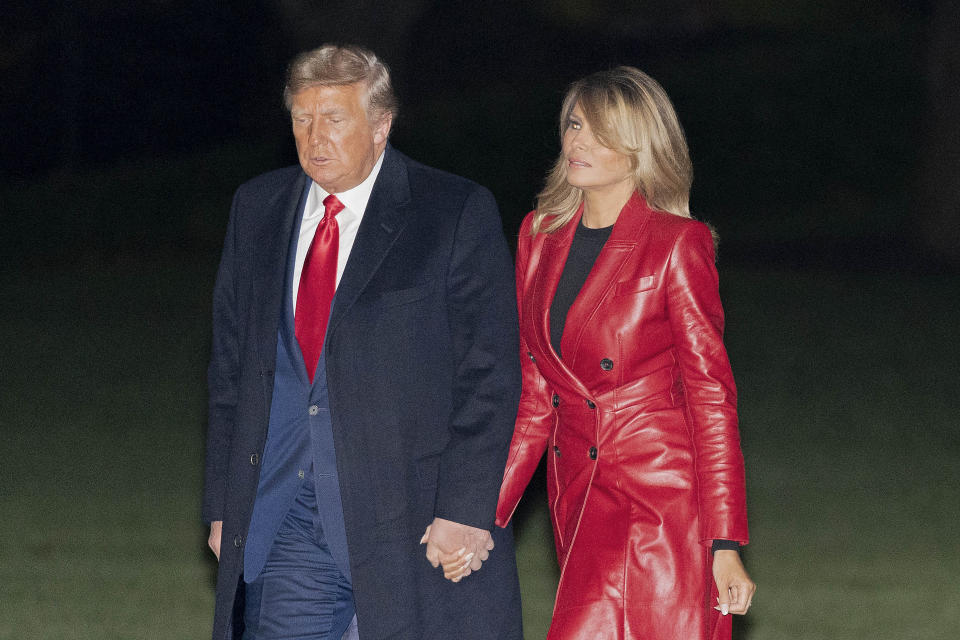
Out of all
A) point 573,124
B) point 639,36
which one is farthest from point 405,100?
point 573,124

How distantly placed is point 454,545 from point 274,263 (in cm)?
91

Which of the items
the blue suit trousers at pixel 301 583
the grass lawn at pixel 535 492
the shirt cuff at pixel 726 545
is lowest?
the grass lawn at pixel 535 492

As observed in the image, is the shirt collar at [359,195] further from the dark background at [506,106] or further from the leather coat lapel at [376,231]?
the dark background at [506,106]

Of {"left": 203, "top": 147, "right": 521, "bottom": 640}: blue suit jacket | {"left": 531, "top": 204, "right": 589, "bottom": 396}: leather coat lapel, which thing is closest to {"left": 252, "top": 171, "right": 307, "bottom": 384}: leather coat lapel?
{"left": 203, "top": 147, "right": 521, "bottom": 640}: blue suit jacket

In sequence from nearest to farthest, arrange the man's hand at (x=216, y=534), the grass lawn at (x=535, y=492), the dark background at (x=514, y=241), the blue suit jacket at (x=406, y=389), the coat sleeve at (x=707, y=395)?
the blue suit jacket at (x=406, y=389) < the coat sleeve at (x=707, y=395) < the man's hand at (x=216, y=534) < the grass lawn at (x=535, y=492) < the dark background at (x=514, y=241)

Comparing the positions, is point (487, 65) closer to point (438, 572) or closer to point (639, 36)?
point (639, 36)

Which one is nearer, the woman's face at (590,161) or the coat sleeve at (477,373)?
the coat sleeve at (477,373)

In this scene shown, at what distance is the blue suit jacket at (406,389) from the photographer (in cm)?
378

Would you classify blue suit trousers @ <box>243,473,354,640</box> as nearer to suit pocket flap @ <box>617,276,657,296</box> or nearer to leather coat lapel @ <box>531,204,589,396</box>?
leather coat lapel @ <box>531,204,589,396</box>

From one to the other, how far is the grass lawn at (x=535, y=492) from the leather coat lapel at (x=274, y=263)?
3175 mm

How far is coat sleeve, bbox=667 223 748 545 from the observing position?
3906 millimetres

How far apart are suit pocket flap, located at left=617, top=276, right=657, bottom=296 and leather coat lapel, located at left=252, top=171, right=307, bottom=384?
0.91m

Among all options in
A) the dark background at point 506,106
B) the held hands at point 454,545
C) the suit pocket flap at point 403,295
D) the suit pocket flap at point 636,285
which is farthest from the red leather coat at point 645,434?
the dark background at point 506,106

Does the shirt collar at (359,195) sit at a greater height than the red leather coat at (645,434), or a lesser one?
greater
